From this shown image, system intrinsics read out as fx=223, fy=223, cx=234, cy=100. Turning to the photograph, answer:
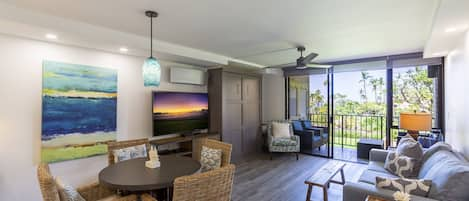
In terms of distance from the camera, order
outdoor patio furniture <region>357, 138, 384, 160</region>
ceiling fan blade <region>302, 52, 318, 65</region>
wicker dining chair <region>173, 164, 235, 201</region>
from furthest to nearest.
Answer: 1. outdoor patio furniture <region>357, 138, 384, 160</region>
2. ceiling fan blade <region>302, 52, 318, 65</region>
3. wicker dining chair <region>173, 164, 235, 201</region>

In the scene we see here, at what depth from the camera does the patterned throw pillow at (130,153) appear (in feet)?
8.85

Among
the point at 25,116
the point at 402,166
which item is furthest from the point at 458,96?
the point at 25,116

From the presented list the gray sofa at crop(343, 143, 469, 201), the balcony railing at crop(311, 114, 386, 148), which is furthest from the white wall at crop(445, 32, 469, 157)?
the balcony railing at crop(311, 114, 386, 148)

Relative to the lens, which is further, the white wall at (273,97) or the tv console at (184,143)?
the white wall at (273,97)

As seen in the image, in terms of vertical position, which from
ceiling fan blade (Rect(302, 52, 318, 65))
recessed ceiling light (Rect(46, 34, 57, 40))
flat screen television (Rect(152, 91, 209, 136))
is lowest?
flat screen television (Rect(152, 91, 209, 136))

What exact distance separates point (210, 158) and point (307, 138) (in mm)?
3470

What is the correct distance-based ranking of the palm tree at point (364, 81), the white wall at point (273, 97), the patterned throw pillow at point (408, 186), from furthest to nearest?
1. the white wall at point (273, 97)
2. the palm tree at point (364, 81)
3. the patterned throw pillow at point (408, 186)

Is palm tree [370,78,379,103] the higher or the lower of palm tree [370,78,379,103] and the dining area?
the higher

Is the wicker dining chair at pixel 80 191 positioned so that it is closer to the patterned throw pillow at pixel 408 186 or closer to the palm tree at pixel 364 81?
the patterned throw pillow at pixel 408 186

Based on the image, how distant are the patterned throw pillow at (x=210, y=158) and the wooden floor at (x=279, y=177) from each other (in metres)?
0.66

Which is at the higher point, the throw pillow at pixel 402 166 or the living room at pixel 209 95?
the living room at pixel 209 95

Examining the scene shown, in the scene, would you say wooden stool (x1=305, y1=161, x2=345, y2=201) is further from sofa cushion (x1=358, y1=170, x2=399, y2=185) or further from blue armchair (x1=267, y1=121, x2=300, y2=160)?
blue armchair (x1=267, y1=121, x2=300, y2=160)

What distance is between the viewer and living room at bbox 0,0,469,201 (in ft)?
7.32

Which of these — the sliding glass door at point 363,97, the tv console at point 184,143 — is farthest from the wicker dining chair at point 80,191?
the sliding glass door at point 363,97
